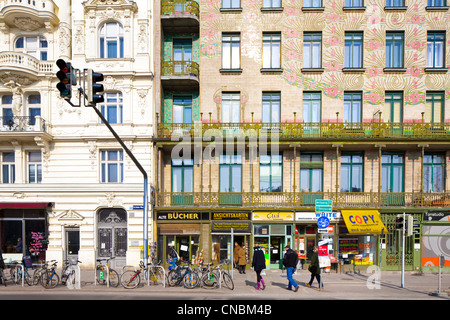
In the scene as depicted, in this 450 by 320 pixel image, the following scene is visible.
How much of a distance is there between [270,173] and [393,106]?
8.08 meters

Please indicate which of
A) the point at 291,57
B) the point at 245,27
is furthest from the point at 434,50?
the point at 245,27

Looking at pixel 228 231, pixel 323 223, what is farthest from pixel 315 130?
pixel 228 231

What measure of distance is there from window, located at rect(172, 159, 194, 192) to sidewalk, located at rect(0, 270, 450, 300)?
5.84 m

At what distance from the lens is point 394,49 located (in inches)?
622

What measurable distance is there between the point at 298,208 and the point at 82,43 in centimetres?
1504

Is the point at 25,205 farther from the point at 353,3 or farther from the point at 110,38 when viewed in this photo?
the point at 353,3

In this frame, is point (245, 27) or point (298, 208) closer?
point (298, 208)

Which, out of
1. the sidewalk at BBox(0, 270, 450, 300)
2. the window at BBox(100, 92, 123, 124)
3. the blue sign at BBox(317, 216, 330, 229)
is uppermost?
the window at BBox(100, 92, 123, 124)

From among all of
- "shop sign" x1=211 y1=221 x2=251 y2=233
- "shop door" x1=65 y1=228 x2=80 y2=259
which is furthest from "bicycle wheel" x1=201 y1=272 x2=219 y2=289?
"shop door" x1=65 y1=228 x2=80 y2=259

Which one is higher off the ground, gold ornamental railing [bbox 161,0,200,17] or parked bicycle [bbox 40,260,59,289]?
gold ornamental railing [bbox 161,0,200,17]

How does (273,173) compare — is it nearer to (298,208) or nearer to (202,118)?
(298,208)

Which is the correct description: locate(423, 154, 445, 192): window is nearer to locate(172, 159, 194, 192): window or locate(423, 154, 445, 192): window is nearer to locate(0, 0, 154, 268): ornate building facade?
locate(172, 159, 194, 192): window

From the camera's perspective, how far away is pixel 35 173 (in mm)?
15492

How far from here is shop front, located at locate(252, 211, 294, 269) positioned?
48.9 ft
